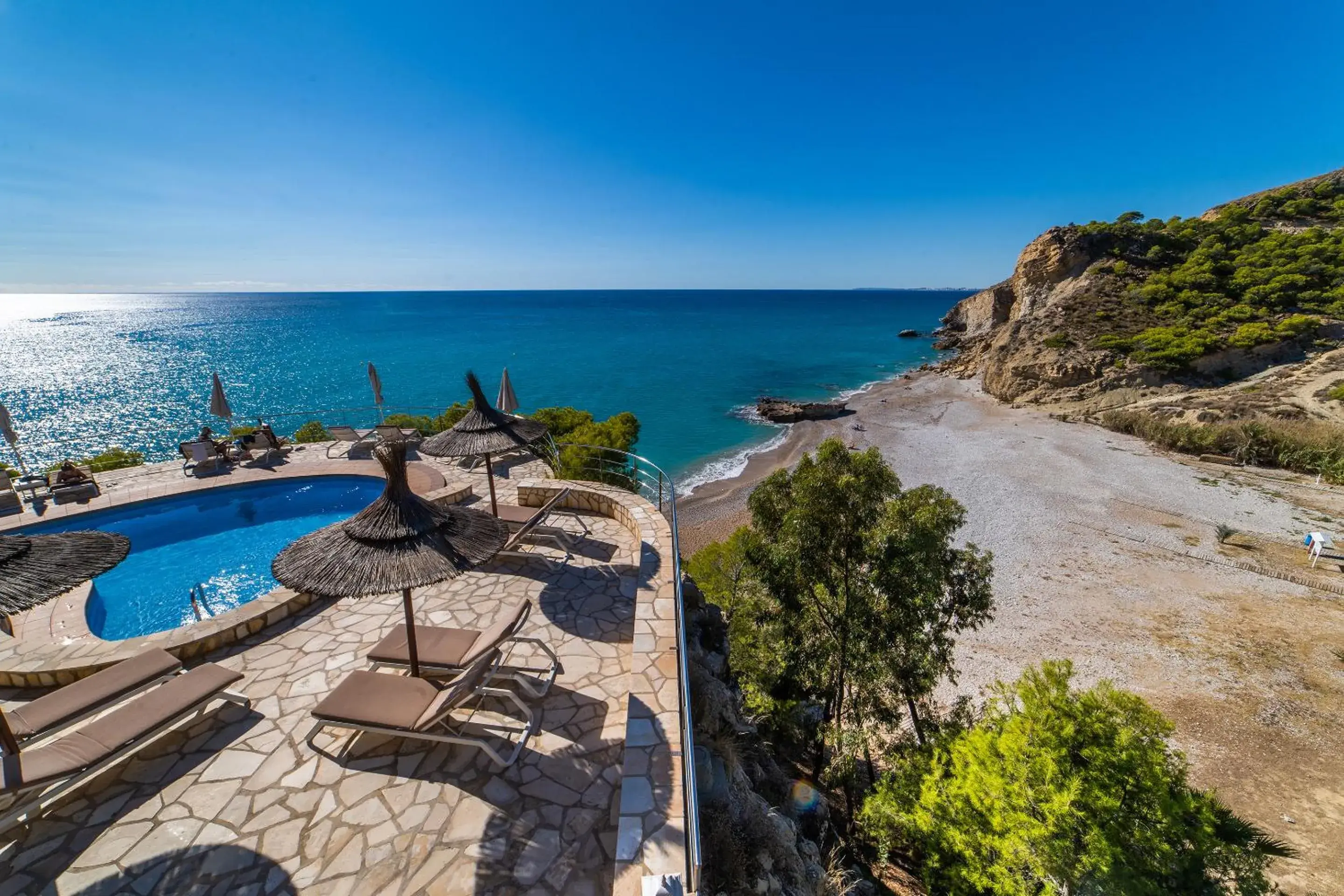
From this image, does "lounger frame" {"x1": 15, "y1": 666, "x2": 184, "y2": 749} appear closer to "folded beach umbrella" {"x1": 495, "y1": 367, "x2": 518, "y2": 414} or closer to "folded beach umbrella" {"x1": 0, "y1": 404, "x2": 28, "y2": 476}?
"folded beach umbrella" {"x1": 495, "y1": 367, "x2": 518, "y2": 414}

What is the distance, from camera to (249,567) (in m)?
Answer: 8.76

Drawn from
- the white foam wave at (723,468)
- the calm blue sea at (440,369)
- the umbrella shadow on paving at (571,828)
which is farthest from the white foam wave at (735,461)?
the umbrella shadow on paving at (571,828)

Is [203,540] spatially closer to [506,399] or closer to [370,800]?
[506,399]

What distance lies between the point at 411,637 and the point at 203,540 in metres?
8.72

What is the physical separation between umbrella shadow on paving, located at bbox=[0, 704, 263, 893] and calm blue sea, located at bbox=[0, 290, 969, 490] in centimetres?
1008

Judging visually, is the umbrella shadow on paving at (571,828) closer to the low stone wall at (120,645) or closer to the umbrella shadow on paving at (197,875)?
the umbrella shadow on paving at (197,875)

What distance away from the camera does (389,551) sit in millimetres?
4141

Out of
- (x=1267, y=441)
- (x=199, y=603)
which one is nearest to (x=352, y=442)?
(x=199, y=603)

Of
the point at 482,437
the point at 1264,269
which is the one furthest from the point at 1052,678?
the point at 1264,269

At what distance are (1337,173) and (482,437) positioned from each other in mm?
83512

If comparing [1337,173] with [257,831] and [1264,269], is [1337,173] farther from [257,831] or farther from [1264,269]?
[257,831]

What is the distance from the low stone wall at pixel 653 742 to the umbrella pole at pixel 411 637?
6.72 feet

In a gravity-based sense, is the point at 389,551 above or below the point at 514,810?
above

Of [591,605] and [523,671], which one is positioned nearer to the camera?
[523,671]
